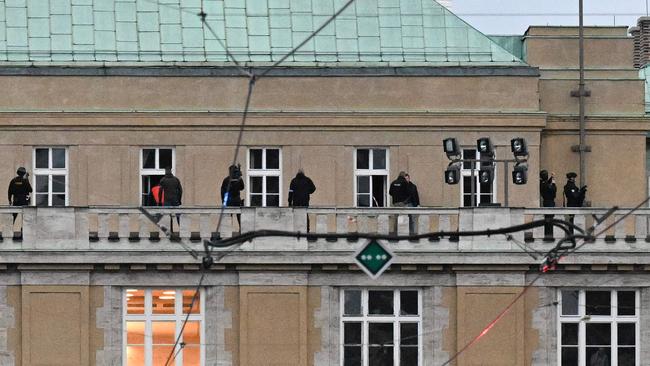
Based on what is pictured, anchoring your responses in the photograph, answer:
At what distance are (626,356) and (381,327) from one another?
5.31 m

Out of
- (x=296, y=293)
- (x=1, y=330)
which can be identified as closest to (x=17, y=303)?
(x=1, y=330)

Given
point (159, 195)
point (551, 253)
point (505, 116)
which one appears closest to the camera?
point (551, 253)

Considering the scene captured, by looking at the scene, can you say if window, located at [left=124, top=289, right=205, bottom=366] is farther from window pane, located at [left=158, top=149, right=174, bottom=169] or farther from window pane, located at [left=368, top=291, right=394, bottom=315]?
window pane, located at [left=158, top=149, right=174, bottom=169]

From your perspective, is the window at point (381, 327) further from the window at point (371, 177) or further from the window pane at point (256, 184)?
the window pane at point (256, 184)

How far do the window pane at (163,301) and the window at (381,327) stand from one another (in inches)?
145

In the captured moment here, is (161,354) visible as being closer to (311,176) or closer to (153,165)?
(153,165)

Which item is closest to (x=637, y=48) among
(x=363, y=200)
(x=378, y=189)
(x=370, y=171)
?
(x=370, y=171)

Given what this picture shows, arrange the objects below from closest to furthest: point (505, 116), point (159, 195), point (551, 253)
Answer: point (551, 253) < point (159, 195) < point (505, 116)

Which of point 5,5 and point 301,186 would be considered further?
point 5,5

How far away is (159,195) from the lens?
208ft

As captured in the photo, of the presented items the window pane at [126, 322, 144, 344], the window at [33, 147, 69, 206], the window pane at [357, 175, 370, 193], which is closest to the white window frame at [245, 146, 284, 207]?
the window pane at [357, 175, 370, 193]

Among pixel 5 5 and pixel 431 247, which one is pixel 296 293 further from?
pixel 5 5

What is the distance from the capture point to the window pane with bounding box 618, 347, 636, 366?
62344 mm

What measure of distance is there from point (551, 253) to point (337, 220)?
4.97 metres
